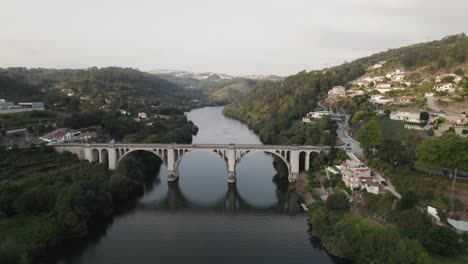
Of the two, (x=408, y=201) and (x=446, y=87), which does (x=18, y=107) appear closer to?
(x=408, y=201)

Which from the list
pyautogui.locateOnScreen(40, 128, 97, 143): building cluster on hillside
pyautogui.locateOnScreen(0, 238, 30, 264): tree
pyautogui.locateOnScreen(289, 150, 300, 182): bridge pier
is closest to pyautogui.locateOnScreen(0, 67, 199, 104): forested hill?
pyautogui.locateOnScreen(40, 128, 97, 143): building cluster on hillside

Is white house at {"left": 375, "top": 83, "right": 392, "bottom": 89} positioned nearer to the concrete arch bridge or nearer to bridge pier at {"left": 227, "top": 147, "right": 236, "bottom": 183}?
the concrete arch bridge

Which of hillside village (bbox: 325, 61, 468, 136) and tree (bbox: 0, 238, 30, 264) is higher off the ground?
hillside village (bbox: 325, 61, 468, 136)

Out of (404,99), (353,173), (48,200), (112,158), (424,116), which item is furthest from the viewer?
(404,99)

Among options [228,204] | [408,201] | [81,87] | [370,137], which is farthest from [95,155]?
[81,87]

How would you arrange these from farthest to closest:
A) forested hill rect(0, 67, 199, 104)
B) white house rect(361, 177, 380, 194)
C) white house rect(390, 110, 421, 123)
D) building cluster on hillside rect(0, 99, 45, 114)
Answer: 1. forested hill rect(0, 67, 199, 104)
2. building cluster on hillside rect(0, 99, 45, 114)
3. white house rect(390, 110, 421, 123)
4. white house rect(361, 177, 380, 194)

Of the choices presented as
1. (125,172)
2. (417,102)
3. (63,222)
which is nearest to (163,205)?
(125,172)

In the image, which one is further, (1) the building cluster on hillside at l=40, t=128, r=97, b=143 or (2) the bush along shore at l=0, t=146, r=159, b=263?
(1) the building cluster on hillside at l=40, t=128, r=97, b=143
